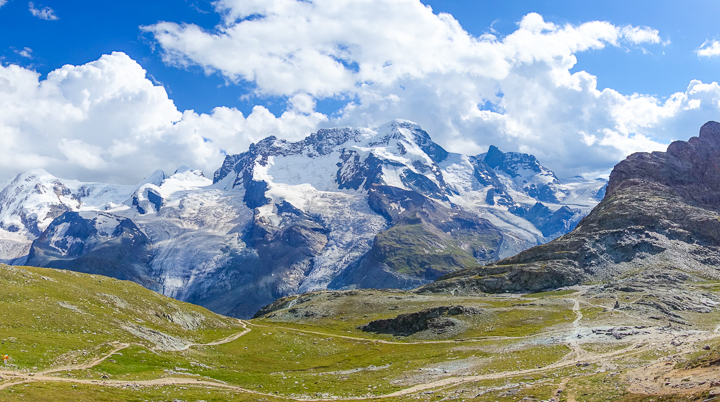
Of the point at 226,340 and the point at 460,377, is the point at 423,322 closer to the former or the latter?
the point at 226,340

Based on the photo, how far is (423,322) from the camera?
429 ft

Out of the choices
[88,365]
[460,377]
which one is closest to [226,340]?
[88,365]

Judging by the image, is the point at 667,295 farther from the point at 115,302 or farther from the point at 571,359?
the point at 115,302

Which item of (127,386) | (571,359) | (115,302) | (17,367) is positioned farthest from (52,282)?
(571,359)

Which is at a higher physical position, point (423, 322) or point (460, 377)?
point (423, 322)

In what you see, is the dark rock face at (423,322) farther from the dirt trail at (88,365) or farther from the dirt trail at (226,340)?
the dirt trail at (88,365)

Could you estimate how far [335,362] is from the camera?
93250mm

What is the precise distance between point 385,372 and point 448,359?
13165 mm

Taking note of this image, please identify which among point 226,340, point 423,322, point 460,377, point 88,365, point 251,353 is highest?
point 88,365

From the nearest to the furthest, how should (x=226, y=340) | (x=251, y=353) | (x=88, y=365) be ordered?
(x=88, y=365)
(x=251, y=353)
(x=226, y=340)

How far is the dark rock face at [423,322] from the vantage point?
12706 cm

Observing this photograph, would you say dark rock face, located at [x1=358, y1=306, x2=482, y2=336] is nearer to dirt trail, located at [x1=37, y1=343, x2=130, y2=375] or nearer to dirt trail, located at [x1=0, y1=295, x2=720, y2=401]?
dirt trail, located at [x1=0, y1=295, x2=720, y2=401]

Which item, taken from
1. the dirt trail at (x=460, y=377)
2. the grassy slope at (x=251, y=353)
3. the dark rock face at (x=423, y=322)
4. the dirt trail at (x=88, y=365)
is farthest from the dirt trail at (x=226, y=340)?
the dark rock face at (x=423, y=322)

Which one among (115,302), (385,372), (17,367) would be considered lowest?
(385,372)
